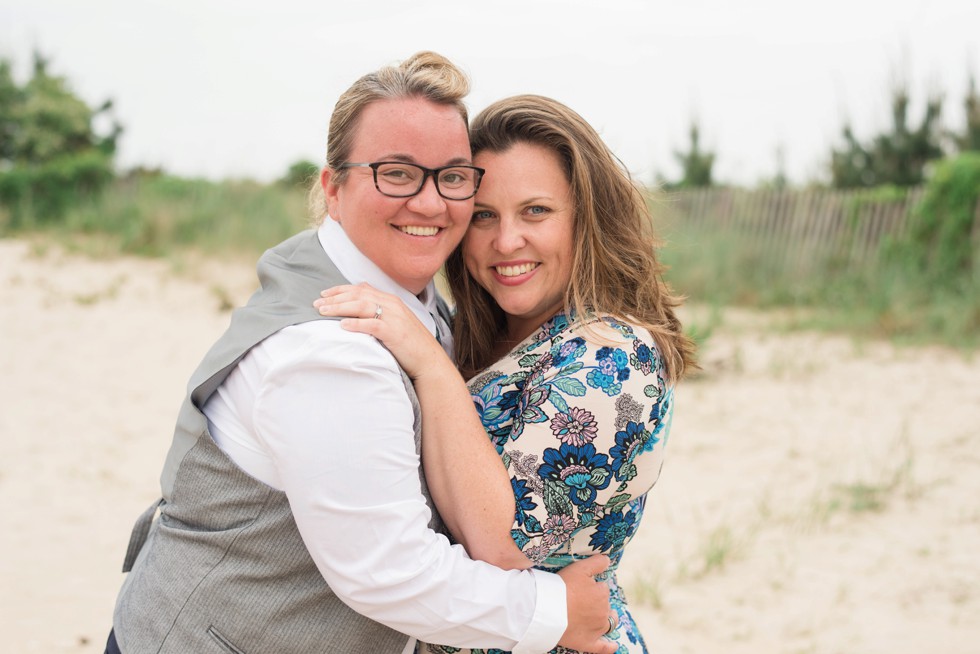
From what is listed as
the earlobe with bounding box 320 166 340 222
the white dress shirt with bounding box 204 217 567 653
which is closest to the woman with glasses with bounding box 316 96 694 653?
the white dress shirt with bounding box 204 217 567 653

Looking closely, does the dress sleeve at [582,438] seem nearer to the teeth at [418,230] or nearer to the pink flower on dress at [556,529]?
the pink flower on dress at [556,529]

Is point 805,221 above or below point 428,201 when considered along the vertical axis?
below

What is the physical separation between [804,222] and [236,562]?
42.0 ft

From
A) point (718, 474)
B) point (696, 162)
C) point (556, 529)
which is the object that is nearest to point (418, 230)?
point (556, 529)

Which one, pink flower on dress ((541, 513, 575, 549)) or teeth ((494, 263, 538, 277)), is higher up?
teeth ((494, 263, 538, 277))

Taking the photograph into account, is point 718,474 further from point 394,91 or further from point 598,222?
point 394,91

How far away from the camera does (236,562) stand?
1.88 m

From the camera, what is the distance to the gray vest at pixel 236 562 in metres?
1.87

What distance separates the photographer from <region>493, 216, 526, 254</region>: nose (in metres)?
2.31

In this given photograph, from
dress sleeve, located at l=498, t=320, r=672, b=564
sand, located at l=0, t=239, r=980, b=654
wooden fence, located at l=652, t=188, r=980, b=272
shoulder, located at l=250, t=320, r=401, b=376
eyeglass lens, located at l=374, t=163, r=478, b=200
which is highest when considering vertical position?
eyeglass lens, located at l=374, t=163, r=478, b=200

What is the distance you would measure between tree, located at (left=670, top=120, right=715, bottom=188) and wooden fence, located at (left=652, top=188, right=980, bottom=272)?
245 inches

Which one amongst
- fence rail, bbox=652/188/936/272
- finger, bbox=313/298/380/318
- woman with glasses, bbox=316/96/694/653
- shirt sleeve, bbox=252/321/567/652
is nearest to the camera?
shirt sleeve, bbox=252/321/567/652

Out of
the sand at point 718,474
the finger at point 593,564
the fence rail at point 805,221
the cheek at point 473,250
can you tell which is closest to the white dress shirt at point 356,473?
the finger at point 593,564

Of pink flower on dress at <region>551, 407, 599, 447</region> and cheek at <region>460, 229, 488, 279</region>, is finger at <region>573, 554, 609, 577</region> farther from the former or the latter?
cheek at <region>460, 229, 488, 279</region>
